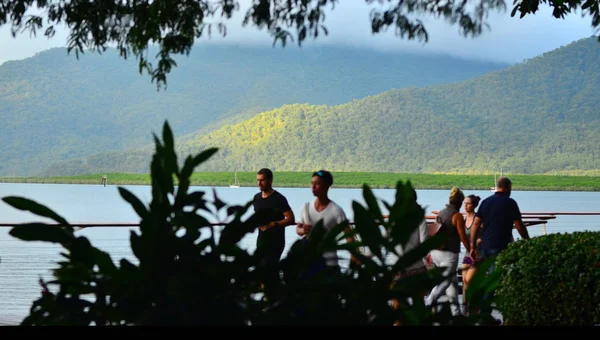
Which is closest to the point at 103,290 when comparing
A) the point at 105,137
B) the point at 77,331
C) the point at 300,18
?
the point at 77,331

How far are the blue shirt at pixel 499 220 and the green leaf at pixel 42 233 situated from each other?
6.00 meters

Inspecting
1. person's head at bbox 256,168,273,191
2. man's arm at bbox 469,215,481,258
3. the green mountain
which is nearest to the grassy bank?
the green mountain

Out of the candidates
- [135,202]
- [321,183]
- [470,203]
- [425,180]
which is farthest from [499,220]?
[425,180]

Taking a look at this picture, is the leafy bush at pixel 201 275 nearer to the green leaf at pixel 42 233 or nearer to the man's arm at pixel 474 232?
the green leaf at pixel 42 233

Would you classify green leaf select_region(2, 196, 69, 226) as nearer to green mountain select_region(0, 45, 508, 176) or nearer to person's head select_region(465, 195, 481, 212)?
person's head select_region(465, 195, 481, 212)

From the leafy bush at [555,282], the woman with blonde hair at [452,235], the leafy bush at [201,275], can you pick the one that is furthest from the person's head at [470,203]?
the leafy bush at [201,275]

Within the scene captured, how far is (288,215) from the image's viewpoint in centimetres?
622

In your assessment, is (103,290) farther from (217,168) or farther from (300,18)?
(217,168)

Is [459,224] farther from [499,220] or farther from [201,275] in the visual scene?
[201,275]

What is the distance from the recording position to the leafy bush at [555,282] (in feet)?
18.4

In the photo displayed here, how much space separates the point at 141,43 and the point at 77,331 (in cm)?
495

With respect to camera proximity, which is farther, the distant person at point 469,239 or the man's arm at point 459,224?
the distant person at point 469,239

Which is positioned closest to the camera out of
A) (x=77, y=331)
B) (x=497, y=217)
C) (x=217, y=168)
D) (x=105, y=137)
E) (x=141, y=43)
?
(x=77, y=331)

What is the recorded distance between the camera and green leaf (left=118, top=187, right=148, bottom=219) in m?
1.02
